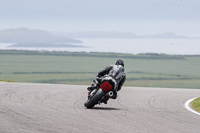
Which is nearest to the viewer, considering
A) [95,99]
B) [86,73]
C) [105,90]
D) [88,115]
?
[88,115]

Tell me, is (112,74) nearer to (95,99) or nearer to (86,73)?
(95,99)

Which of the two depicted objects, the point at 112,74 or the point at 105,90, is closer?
the point at 105,90

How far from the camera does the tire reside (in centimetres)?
1523

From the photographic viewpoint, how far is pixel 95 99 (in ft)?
50.3

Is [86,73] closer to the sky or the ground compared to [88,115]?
closer to the sky

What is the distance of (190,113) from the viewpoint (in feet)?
49.8

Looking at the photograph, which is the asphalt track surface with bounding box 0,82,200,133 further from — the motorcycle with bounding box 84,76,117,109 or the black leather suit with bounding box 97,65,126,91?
the black leather suit with bounding box 97,65,126,91

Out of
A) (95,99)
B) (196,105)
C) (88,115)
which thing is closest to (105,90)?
(95,99)

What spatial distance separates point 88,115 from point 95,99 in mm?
1984

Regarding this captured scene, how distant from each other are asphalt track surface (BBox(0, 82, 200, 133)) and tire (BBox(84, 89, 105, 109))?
23 centimetres

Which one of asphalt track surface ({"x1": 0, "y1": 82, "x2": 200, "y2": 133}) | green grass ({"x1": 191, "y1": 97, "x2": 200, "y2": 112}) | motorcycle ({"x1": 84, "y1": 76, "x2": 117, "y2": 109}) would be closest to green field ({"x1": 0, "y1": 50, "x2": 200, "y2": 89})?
green grass ({"x1": 191, "y1": 97, "x2": 200, "y2": 112})

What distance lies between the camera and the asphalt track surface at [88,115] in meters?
11.0

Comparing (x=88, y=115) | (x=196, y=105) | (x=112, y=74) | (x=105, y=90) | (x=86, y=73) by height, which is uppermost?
(x=86, y=73)

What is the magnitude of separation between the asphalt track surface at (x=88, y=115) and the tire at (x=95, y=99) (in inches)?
8.9
